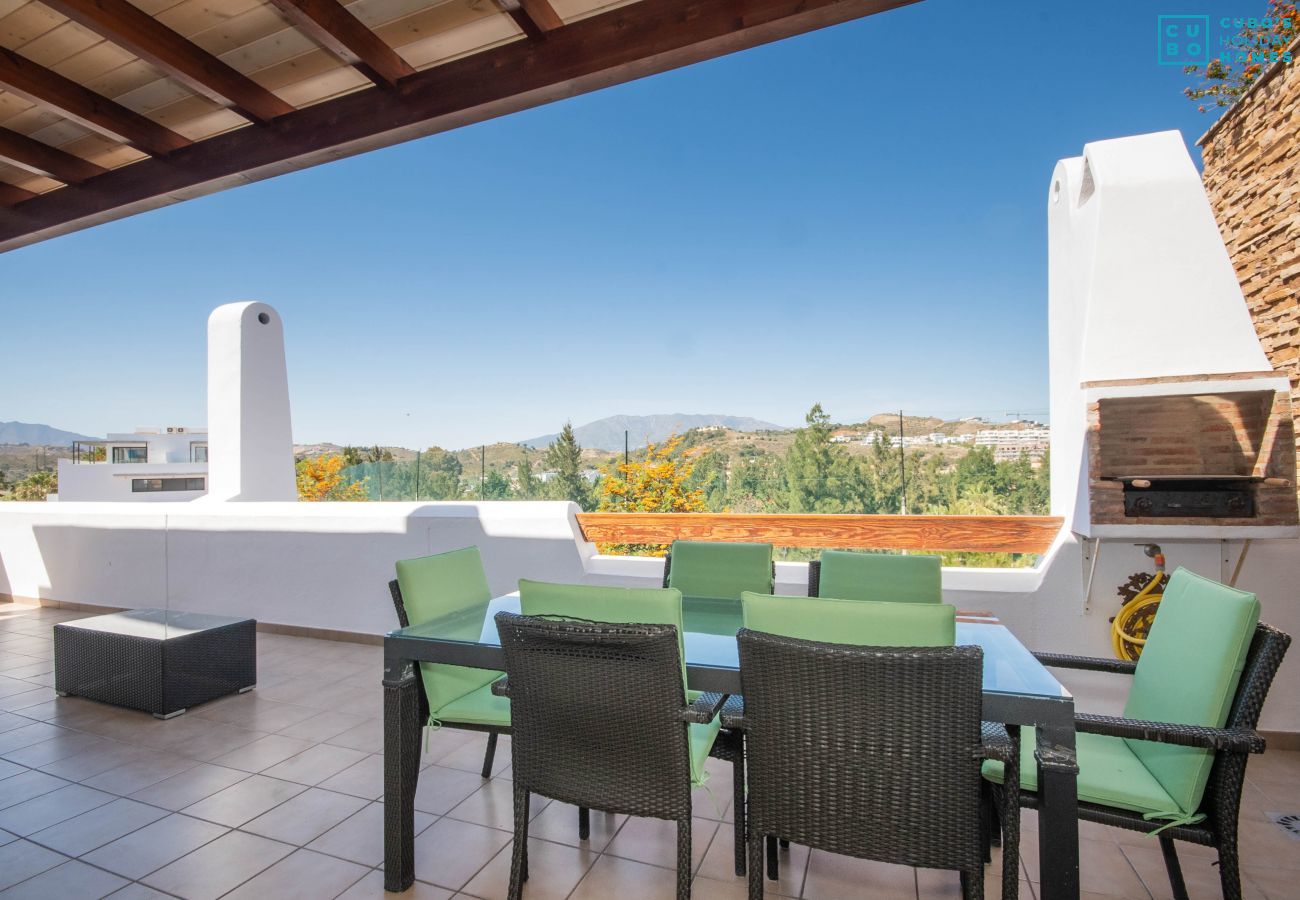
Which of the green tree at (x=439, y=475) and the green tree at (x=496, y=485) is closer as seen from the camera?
the green tree at (x=439, y=475)

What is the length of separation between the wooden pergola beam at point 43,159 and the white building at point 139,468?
13276mm

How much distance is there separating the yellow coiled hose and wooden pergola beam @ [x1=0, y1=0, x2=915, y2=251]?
258 centimetres

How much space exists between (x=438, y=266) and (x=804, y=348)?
35.8 feet

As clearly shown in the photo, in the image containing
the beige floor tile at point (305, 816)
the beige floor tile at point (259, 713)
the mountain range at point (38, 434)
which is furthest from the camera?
the mountain range at point (38, 434)

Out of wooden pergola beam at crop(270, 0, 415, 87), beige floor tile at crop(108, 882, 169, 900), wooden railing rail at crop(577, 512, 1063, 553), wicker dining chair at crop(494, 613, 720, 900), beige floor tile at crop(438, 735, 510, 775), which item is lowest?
beige floor tile at crop(438, 735, 510, 775)

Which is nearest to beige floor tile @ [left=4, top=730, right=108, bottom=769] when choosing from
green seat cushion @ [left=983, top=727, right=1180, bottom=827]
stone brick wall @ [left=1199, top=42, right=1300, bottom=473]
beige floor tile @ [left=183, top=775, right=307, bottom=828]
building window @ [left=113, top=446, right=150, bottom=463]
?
beige floor tile @ [left=183, top=775, right=307, bottom=828]

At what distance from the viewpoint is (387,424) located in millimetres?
24969

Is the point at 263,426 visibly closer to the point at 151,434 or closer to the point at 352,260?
the point at 352,260

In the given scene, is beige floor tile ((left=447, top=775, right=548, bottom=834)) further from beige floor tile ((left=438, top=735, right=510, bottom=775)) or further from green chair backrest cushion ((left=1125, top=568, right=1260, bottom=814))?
green chair backrest cushion ((left=1125, top=568, right=1260, bottom=814))

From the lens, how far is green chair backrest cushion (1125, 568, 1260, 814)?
1435mm

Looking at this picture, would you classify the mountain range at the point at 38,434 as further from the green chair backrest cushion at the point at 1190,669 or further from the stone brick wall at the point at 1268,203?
the stone brick wall at the point at 1268,203

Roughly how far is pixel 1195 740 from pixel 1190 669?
28cm

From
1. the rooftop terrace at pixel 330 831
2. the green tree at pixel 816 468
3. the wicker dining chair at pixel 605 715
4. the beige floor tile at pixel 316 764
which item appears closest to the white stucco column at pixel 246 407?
the rooftop terrace at pixel 330 831

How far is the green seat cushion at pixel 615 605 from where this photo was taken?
60.1 inches
